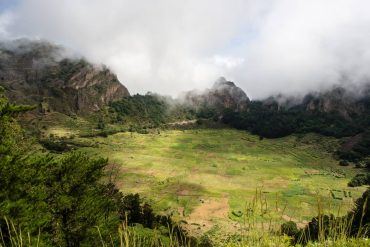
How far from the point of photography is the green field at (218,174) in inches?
2831

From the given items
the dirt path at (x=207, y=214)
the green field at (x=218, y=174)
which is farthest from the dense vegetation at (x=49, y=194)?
the dirt path at (x=207, y=214)

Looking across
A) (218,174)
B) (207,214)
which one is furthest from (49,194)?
(218,174)

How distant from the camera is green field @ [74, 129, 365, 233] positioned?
7192 cm

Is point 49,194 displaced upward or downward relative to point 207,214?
upward

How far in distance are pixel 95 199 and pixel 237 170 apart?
80.4 m

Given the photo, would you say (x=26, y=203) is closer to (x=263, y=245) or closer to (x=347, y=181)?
(x=263, y=245)

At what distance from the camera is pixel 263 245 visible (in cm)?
534

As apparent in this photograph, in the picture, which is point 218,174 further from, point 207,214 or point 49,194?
point 49,194

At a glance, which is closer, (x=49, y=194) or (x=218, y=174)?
(x=49, y=194)

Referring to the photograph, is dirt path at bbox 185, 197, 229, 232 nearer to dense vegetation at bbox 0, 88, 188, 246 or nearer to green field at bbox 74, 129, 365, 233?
green field at bbox 74, 129, 365, 233

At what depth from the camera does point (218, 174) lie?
105 m

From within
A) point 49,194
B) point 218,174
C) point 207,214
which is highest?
point 49,194

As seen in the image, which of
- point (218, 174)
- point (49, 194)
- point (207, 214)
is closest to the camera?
point (49, 194)

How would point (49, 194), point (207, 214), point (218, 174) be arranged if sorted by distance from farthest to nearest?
point (218, 174), point (207, 214), point (49, 194)
